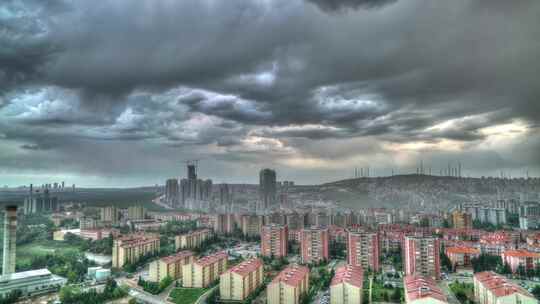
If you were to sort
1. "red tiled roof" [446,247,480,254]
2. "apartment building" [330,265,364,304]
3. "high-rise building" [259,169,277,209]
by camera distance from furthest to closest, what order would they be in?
1. "high-rise building" [259,169,277,209]
2. "red tiled roof" [446,247,480,254]
3. "apartment building" [330,265,364,304]

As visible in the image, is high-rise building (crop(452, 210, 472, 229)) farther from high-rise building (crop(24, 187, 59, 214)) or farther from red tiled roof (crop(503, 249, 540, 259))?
high-rise building (crop(24, 187, 59, 214))

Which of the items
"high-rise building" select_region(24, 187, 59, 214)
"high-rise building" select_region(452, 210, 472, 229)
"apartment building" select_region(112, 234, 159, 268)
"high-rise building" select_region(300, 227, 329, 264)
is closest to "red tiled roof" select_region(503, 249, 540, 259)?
"high-rise building" select_region(300, 227, 329, 264)

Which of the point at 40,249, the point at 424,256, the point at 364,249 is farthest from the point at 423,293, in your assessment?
the point at 40,249

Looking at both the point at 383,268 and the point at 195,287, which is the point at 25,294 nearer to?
the point at 195,287

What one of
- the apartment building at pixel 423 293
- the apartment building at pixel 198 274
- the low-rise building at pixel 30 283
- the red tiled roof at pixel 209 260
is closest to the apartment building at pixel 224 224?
the red tiled roof at pixel 209 260

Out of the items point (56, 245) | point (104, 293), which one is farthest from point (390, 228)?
point (56, 245)

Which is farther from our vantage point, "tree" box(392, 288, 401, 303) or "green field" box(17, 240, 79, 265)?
"green field" box(17, 240, 79, 265)
